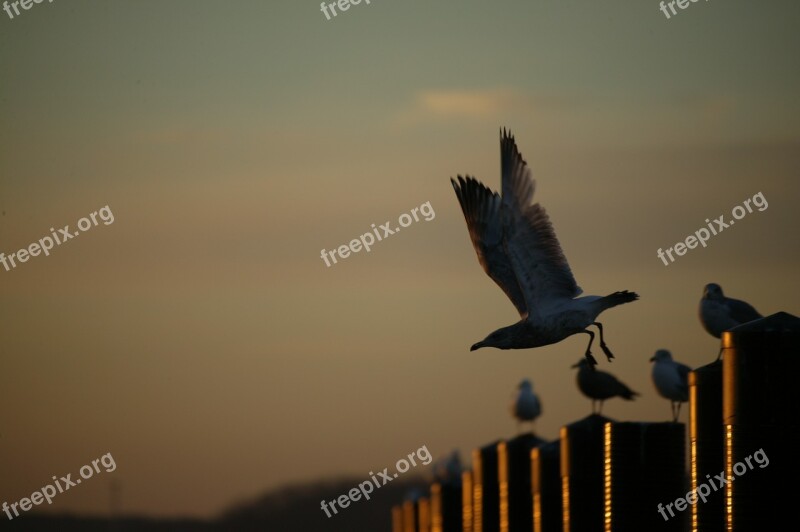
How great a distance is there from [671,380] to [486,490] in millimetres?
3154

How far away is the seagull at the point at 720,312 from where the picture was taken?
972 inches

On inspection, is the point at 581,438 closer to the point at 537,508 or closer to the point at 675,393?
the point at 537,508

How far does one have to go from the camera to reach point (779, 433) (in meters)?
13.2

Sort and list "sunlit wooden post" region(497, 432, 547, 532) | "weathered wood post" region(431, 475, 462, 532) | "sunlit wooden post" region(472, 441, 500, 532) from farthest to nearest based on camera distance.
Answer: "weathered wood post" region(431, 475, 462, 532), "sunlit wooden post" region(472, 441, 500, 532), "sunlit wooden post" region(497, 432, 547, 532)

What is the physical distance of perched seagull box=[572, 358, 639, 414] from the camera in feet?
94.8

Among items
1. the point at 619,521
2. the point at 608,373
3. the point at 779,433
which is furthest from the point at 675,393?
the point at 779,433

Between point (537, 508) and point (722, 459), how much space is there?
634 centimetres

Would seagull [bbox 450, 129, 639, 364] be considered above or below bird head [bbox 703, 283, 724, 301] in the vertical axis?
above

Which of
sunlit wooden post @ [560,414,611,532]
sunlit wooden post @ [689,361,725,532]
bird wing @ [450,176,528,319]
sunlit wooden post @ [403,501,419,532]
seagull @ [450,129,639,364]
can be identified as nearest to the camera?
sunlit wooden post @ [689,361,725,532]

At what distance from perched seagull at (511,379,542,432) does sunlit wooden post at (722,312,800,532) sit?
1994cm

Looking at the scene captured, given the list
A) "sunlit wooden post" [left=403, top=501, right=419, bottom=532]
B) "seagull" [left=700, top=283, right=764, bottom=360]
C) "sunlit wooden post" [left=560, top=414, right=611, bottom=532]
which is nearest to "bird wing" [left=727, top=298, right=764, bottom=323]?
"seagull" [left=700, top=283, right=764, bottom=360]

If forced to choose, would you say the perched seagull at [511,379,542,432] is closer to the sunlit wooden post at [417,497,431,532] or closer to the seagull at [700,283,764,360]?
the sunlit wooden post at [417,497,431,532]

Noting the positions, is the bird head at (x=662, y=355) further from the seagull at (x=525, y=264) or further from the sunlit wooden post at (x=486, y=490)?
the seagull at (x=525, y=264)

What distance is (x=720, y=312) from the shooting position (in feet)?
81.2
